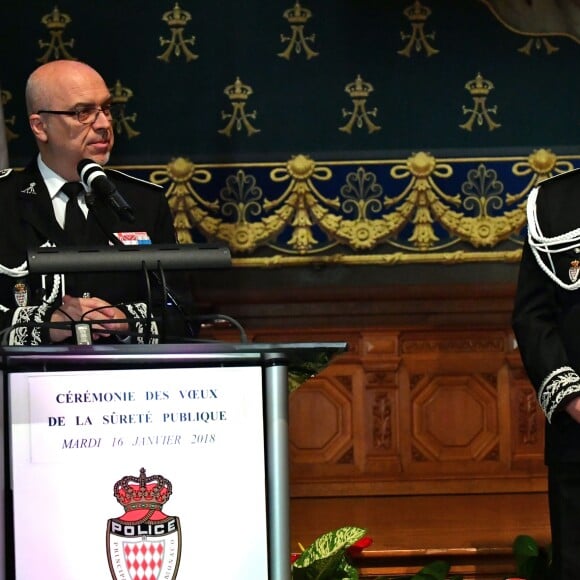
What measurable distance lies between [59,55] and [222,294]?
3.65ft

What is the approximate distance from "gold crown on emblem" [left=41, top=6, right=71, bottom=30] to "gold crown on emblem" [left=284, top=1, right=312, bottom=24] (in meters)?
0.85

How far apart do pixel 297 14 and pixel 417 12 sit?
1.53 feet

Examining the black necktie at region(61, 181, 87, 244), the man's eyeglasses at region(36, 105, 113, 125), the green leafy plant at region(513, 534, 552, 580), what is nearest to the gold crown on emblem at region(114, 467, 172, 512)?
the black necktie at region(61, 181, 87, 244)

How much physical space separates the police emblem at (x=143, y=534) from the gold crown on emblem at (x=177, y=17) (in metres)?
2.88

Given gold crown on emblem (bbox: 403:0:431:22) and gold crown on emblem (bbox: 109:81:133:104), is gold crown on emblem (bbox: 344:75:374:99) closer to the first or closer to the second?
gold crown on emblem (bbox: 403:0:431:22)

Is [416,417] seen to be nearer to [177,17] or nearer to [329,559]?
[329,559]

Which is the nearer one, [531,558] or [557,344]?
[557,344]

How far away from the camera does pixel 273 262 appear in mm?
4488

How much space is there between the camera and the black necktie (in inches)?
118

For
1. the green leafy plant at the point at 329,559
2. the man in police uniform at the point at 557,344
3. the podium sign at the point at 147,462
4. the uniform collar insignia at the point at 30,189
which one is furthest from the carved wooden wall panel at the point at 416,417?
the podium sign at the point at 147,462

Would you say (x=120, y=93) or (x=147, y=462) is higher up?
(x=120, y=93)

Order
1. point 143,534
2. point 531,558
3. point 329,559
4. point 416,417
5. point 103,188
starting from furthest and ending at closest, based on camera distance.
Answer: point 416,417 → point 531,558 → point 329,559 → point 103,188 → point 143,534

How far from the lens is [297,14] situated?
4.55 metres

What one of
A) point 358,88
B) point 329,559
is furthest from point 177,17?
point 329,559
